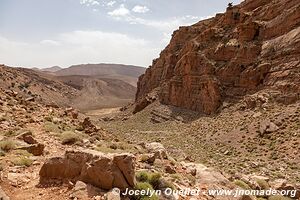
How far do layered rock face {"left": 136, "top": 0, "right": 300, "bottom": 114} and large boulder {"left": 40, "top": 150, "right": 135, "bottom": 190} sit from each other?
2855 centimetres

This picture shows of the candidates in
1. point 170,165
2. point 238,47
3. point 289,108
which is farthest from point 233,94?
point 170,165

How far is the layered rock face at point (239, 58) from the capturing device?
36.8 meters

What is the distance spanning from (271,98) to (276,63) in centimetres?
487

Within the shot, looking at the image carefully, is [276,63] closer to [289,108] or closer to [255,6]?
[289,108]

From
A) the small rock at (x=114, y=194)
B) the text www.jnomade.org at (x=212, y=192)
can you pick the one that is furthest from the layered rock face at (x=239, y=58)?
the small rock at (x=114, y=194)

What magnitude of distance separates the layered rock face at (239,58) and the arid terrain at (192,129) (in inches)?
5.7

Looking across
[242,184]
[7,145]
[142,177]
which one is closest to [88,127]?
[7,145]

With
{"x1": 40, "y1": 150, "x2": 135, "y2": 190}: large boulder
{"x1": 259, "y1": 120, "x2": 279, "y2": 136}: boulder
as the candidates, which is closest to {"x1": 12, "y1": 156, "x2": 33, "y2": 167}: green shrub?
{"x1": 40, "y1": 150, "x2": 135, "y2": 190}: large boulder

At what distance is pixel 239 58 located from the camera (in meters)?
43.8

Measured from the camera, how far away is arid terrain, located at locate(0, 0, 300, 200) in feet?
30.0

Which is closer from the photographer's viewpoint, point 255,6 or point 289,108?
point 289,108

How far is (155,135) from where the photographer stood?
40.6m

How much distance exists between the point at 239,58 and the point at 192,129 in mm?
11256

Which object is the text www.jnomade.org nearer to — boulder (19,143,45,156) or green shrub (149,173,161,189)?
green shrub (149,173,161,189)
